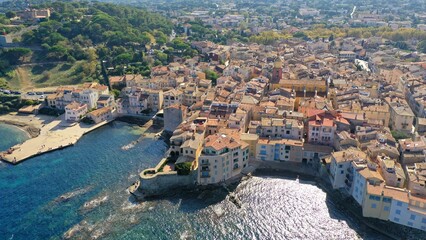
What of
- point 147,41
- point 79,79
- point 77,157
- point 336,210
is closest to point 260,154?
point 336,210

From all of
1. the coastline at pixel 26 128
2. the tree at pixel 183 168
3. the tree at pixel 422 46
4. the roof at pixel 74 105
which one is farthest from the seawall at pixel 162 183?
the tree at pixel 422 46

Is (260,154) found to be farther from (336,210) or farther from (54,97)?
(54,97)

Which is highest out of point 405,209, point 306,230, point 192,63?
point 192,63

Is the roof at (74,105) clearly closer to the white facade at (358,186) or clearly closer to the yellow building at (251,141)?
the yellow building at (251,141)

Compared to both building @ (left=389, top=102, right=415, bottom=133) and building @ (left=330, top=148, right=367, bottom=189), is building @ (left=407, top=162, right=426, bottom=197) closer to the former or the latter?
building @ (left=330, top=148, right=367, bottom=189)

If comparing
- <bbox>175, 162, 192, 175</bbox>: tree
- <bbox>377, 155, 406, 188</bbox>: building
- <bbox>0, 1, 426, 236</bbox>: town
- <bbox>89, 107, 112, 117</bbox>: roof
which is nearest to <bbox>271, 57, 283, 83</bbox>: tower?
<bbox>0, 1, 426, 236</bbox>: town
